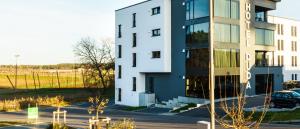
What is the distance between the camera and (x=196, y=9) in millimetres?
40031

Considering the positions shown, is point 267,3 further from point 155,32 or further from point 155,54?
point 155,54

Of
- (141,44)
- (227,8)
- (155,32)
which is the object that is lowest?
(141,44)

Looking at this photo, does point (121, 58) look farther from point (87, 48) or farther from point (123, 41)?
point (87, 48)

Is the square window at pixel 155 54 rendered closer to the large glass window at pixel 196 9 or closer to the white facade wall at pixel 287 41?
the large glass window at pixel 196 9

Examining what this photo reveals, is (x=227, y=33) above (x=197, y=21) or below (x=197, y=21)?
below

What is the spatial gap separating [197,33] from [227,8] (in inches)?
161

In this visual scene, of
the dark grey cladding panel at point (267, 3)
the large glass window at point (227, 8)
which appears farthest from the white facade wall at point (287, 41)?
the large glass window at point (227, 8)

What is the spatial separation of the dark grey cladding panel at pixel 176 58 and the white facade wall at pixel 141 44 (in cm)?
57

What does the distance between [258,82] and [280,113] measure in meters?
15.2

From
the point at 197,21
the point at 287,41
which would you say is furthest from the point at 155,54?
the point at 287,41

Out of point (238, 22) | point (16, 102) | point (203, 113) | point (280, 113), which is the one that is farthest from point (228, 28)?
point (16, 102)

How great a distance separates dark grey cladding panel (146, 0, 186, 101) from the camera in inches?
1647

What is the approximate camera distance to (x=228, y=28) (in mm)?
40062

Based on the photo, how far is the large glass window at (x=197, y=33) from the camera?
38688 mm
